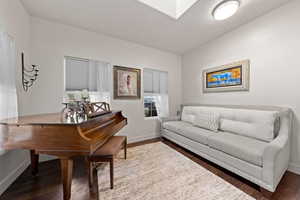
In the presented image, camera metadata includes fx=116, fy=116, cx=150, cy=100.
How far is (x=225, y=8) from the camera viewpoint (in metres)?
1.94

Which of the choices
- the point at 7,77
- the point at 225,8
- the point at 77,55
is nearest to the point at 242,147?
the point at 225,8

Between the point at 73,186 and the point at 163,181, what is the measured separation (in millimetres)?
1216

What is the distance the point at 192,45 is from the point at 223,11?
1.39 m

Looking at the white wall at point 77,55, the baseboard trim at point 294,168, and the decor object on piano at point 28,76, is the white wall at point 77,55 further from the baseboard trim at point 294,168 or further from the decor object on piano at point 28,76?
the baseboard trim at point 294,168

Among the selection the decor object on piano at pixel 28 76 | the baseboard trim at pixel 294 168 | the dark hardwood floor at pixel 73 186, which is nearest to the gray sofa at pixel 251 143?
the dark hardwood floor at pixel 73 186

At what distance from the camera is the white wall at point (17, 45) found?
1466mm

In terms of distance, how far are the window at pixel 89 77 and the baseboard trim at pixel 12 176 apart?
4.47 ft

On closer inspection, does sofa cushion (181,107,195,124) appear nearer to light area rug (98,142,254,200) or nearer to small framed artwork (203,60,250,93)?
small framed artwork (203,60,250,93)

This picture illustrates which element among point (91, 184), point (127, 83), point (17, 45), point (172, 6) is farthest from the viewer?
point (127, 83)

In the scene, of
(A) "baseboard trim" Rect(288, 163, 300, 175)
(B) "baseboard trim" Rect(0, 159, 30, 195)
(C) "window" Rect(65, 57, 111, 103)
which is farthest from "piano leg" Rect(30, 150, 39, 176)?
(A) "baseboard trim" Rect(288, 163, 300, 175)

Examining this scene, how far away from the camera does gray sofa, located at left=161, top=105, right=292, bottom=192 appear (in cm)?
138

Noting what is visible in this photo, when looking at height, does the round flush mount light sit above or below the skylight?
below

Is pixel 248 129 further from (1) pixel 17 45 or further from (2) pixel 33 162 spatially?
(1) pixel 17 45

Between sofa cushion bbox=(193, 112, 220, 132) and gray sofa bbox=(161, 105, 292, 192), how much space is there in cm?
9
